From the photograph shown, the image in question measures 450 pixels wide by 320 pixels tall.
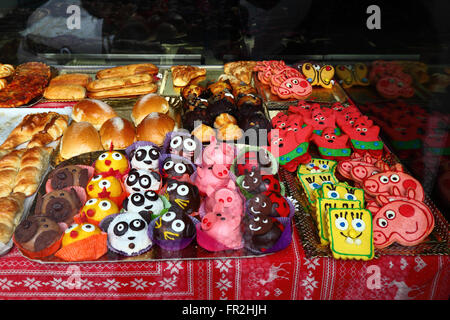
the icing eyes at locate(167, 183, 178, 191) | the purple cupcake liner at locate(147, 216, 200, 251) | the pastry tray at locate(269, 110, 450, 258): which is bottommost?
the pastry tray at locate(269, 110, 450, 258)

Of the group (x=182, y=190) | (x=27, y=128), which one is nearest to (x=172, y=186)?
(x=182, y=190)

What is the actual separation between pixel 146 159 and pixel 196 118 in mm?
670

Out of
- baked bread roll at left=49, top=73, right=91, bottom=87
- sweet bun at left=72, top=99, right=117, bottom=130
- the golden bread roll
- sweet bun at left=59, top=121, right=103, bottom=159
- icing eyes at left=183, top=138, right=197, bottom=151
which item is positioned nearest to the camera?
icing eyes at left=183, top=138, right=197, bottom=151

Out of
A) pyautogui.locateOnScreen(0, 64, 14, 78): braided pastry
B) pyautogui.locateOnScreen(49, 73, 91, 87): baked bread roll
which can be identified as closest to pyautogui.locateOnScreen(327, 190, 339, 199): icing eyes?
pyautogui.locateOnScreen(49, 73, 91, 87): baked bread roll

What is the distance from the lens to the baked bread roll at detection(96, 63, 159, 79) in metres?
3.65

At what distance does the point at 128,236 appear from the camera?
1937 mm

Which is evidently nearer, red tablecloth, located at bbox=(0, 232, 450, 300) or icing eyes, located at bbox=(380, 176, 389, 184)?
red tablecloth, located at bbox=(0, 232, 450, 300)

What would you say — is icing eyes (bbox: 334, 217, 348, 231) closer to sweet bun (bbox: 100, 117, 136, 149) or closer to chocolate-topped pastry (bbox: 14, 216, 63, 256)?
chocolate-topped pastry (bbox: 14, 216, 63, 256)

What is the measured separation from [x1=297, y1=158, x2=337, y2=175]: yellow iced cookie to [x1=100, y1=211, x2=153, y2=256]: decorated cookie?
3.59 feet

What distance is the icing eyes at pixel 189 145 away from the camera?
244 centimetres

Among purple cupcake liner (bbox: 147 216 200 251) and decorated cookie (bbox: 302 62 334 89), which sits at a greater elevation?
decorated cookie (bbox: 302 62 334 89)
